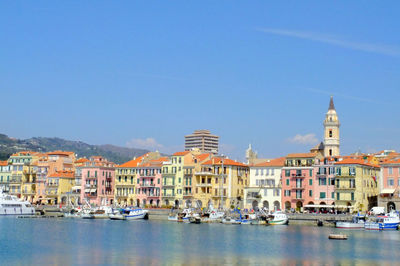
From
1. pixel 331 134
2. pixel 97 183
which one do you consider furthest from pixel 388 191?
pixel 97 183

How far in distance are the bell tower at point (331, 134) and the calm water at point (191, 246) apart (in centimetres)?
3683

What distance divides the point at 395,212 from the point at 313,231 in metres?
21.7

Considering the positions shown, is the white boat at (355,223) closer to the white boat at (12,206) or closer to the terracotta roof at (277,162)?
the terracotta roof at (277,162)

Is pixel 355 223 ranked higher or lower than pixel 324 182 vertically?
lower

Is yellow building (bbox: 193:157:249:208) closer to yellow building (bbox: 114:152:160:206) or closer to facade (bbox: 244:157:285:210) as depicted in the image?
facade (bbox: 244:157:285:210)

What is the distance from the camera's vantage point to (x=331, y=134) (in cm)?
13312

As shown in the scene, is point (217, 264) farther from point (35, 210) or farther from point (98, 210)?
point (35, 210)

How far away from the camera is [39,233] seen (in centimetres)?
8725

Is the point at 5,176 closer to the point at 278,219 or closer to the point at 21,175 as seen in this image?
the point at 21,175

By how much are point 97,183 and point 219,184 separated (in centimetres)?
3253

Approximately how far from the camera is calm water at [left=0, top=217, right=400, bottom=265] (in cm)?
5975

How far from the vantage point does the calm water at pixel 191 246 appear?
5975cm

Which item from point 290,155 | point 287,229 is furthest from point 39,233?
point 290,155

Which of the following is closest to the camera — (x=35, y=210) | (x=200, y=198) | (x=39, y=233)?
(x=39, y=233)
